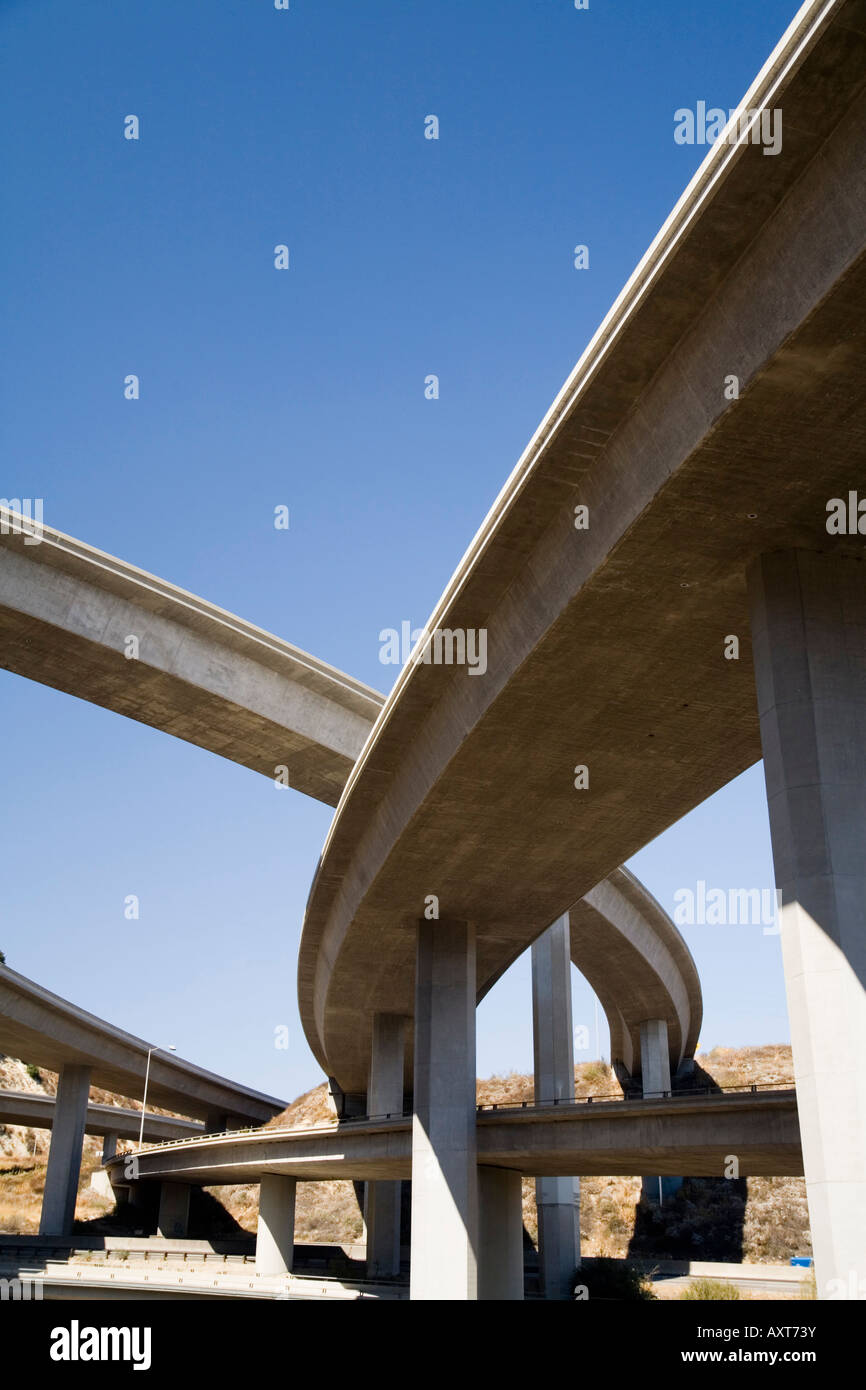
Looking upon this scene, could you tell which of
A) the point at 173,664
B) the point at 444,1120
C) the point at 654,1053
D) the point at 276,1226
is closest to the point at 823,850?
the point at 173,664

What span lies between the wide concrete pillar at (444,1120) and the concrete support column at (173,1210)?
45398 millimetres

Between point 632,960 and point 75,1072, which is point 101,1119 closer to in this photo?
point 75,1072

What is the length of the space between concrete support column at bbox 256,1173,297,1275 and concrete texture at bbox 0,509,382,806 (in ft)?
81.8

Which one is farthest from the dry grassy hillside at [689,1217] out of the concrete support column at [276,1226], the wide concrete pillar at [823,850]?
the wide concrete pillar at [823,850]

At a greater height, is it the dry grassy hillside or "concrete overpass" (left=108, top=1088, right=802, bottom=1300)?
"concrete overpass" (left=108, top=1088, right=802, bottom=1300)

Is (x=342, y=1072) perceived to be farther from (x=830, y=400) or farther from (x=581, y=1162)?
(x=830, y=400)

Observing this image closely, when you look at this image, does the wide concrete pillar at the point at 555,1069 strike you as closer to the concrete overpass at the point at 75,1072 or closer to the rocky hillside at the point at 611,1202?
the rocky hillside at the point at 611,1202

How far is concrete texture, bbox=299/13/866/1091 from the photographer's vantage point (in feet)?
39.6

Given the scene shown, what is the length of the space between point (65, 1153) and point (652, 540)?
59.6 meters

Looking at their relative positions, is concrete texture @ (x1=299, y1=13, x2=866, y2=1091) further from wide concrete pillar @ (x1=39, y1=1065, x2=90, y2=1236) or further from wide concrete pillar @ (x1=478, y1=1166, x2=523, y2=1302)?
wide concrete pillar @ (x1=39, y1=1065, x2=90, y2=1236)

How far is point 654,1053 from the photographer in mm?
55594

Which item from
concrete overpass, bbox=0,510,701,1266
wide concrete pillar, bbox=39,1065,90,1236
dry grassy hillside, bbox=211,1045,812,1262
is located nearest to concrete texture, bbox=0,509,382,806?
concrete overpass, bbox=0,510,701,1266

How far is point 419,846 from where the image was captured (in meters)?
27.0
